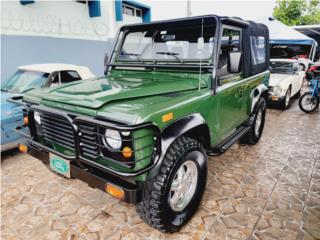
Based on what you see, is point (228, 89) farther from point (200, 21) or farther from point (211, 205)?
point (211, 205)

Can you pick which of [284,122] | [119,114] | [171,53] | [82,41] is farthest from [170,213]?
[82,41]

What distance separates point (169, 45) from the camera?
10.9 ft

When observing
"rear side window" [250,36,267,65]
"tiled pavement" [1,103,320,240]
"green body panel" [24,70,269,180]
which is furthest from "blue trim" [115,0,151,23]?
"tiled pavement" [1,103,320,240]

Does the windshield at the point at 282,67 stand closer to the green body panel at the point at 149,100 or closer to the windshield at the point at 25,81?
the green body panel at the point at 149,100

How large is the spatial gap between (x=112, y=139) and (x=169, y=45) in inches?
74.6

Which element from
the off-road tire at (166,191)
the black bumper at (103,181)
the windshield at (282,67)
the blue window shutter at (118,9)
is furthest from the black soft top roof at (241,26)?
the blue window shutter at (118,9)

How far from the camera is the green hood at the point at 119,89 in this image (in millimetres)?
2154

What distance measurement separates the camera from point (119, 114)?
188cm

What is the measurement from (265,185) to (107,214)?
6.89 feet

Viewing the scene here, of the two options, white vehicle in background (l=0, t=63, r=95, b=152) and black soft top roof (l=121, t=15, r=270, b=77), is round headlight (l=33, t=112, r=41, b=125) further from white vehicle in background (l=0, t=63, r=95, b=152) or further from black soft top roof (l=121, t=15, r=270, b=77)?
black soft top roof (l=121, t=15, r=270, b=77)

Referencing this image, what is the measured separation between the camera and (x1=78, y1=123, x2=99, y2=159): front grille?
1993 millimetres

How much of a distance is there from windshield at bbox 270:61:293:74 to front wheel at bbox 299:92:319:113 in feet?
4.41

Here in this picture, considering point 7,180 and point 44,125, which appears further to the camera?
point 7,180

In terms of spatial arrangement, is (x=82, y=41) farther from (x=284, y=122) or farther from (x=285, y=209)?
(x=285, y=209)
